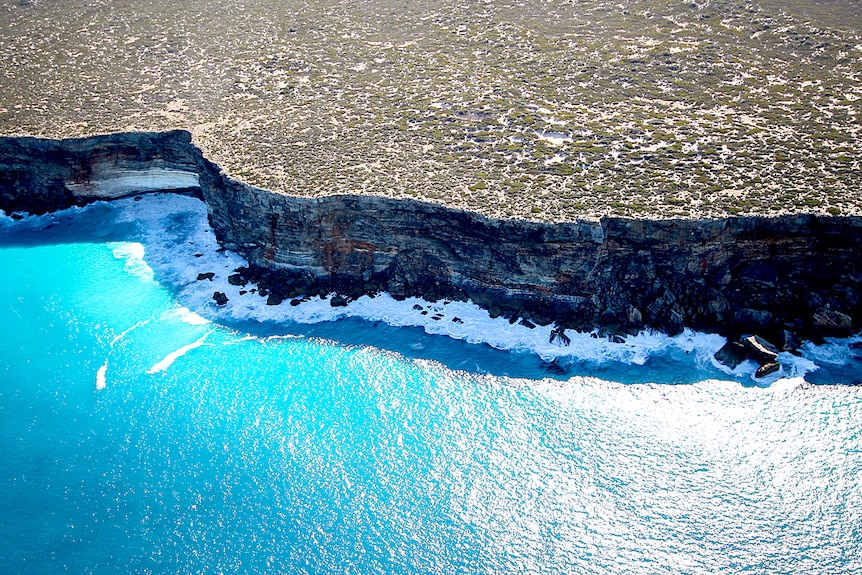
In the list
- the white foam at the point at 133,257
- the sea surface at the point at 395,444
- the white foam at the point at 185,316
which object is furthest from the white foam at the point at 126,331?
the white foam at the point at 133,257

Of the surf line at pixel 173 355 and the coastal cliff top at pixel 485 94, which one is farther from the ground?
the coastal cliff top at pixel 485 94

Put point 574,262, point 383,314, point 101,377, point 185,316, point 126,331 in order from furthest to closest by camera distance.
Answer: point 185,316, point 383,314, point 126,331, point 574,262, point 101,377

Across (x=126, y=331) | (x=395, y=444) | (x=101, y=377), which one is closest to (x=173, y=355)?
(x=101, y=377)

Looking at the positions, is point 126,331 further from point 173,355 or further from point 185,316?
point 173,355

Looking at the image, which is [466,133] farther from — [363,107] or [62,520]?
[62,520]

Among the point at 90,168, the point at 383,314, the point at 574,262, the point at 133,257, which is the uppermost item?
the point at 90,168

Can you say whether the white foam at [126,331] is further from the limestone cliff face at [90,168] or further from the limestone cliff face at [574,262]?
the limestone cliff face at [90,168]

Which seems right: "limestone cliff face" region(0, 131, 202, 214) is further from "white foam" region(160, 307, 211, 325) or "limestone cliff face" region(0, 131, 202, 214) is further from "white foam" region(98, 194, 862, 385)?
"white foam" region(160, 307, 211, 325)

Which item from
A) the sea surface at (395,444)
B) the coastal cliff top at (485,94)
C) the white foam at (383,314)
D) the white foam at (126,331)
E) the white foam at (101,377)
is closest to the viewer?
the sea surface at (395,444)
